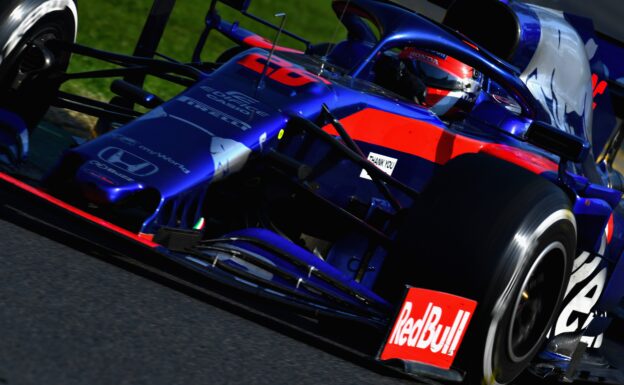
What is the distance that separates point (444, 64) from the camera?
5633 mm

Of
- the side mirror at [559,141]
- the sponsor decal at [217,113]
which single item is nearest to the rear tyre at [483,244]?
the side mirror at [559,141]

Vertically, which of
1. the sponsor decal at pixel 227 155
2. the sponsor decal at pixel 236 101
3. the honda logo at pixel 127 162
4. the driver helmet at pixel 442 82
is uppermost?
the driver helmet at pixel 442 82

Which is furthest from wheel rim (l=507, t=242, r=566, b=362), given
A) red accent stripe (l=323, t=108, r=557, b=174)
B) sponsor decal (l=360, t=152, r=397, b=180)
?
sponsor decal (l=360, t=152, r=397, b=180)

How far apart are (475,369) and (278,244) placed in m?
0.83

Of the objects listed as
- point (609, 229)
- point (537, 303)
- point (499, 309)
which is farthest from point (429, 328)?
point (609, 229)

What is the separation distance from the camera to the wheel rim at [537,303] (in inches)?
168

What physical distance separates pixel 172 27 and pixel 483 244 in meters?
8.36

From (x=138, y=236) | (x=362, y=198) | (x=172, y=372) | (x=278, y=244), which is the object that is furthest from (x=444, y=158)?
(x=172, y=372)

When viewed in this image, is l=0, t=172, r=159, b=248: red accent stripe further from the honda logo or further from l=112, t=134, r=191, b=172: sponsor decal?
l=112, t=134, r=191, b=172: sponsor decal

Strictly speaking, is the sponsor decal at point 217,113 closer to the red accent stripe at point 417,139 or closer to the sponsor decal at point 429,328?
the red accent stripe at point 417,139

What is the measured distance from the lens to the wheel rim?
428cm

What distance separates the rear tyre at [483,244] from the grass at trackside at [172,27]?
15.1 ft

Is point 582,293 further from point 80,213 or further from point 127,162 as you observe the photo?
point 80,213

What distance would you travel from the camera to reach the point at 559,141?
4.45m
